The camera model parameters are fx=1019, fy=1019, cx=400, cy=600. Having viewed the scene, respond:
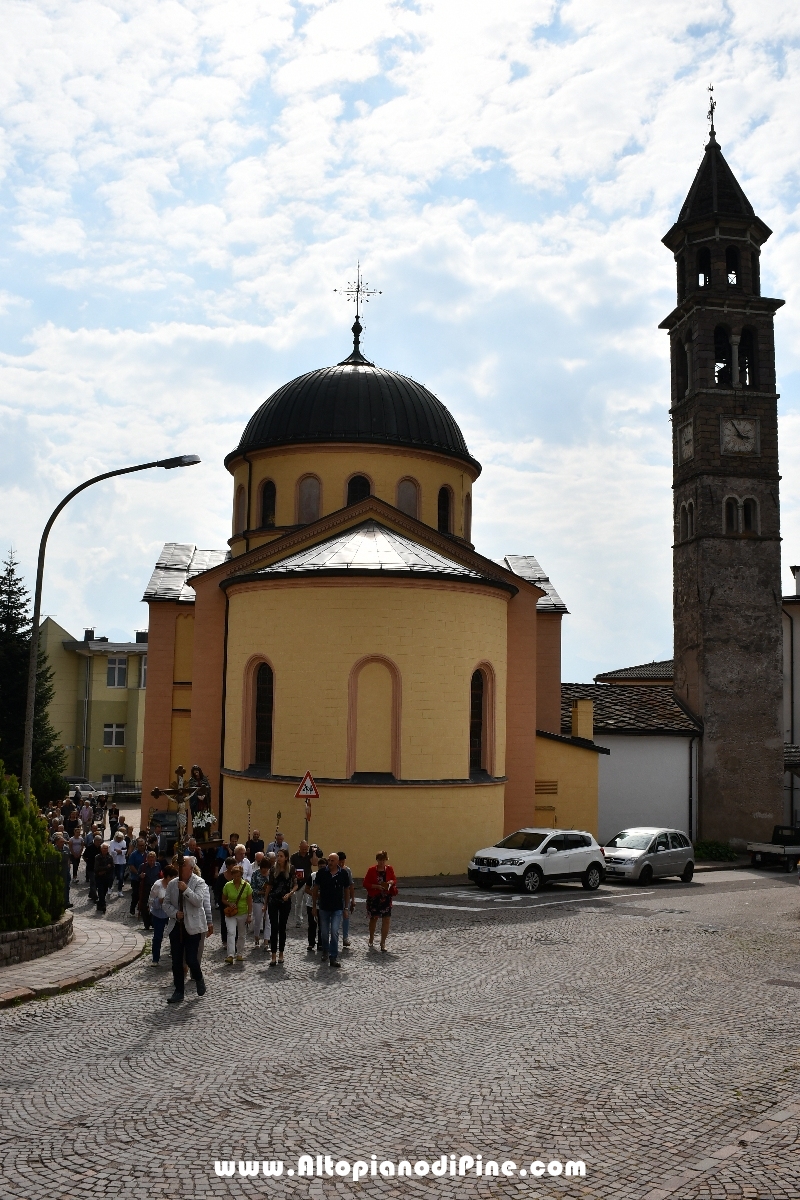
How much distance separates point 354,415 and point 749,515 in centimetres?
1359

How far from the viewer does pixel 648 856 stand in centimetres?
2472

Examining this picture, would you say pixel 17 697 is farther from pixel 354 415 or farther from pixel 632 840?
pixel 632 840

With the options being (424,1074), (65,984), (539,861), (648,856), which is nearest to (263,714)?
(539,861)

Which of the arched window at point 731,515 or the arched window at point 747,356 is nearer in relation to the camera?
the arched window at point 731,515

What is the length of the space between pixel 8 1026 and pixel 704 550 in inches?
1070

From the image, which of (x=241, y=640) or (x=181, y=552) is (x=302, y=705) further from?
(x=181, y=552)

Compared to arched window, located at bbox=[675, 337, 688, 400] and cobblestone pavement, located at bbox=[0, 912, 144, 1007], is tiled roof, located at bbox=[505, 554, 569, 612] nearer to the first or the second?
arched window, located at bbox=[675, 337, 688, 400]

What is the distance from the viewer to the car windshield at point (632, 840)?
82.5 ft

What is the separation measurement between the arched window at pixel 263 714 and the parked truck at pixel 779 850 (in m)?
15.5

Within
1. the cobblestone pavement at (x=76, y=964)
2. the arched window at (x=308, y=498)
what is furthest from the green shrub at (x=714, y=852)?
the cobblestone pavement at (x=76, y=964)

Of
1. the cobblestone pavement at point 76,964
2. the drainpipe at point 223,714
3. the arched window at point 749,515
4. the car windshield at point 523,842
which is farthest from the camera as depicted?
the arched window at point 749,515

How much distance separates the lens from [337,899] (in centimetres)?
1339

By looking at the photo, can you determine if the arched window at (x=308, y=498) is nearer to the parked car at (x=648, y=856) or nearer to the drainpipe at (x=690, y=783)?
the parked car at (x=648, y=856)

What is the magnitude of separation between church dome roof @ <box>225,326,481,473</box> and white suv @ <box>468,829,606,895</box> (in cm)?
1261
